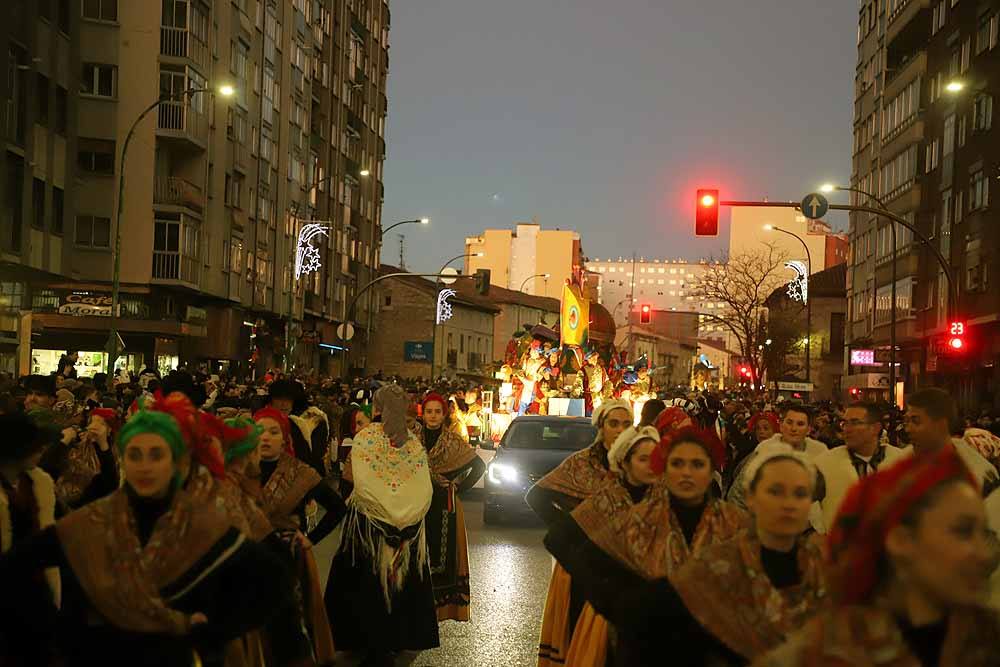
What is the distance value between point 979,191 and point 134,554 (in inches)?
1515

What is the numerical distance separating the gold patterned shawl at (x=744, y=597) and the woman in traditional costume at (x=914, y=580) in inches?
28.2

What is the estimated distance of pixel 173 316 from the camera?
143 ft

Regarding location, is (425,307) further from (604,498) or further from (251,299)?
(604,498)

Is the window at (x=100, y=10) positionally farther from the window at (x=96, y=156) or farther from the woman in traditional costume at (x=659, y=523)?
the woman in traditional costume at (x=659, y=523)

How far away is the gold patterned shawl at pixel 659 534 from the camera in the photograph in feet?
17.0

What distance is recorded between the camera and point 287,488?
24.7ft

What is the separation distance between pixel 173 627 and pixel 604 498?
2.23m

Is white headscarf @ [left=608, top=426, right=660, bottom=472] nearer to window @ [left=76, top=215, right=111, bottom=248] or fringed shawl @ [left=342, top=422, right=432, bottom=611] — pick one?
fringed shawl @ [left=342, top=422, right=432, bottom=611]

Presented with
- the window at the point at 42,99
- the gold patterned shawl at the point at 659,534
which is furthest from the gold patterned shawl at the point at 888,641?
the window at the point at 42,99

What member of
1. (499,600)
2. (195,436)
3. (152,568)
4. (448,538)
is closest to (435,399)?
(448,538)

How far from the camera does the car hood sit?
1825 centimetres

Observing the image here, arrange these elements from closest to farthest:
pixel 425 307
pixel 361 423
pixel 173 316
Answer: pixel 361 423 < pixel 173 316 < pixel 425 307

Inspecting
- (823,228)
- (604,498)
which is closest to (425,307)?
(823,228)

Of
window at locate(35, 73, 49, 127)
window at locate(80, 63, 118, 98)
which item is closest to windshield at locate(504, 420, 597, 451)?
window at locate(35, 73, 49, 127)
